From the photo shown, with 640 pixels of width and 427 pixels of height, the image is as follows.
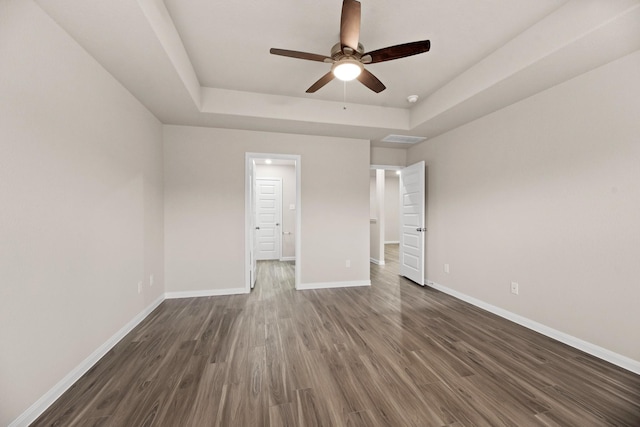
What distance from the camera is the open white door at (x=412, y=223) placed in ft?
13.6

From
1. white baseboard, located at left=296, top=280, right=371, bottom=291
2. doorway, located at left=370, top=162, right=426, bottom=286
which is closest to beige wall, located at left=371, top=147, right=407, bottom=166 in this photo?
doorway, located at left=370, top=162, right=426, bottom=286

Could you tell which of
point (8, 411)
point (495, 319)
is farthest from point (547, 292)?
point (8, 411)

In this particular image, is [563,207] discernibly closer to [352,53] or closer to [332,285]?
[352,53]

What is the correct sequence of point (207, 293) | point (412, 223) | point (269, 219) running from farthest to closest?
point (269, 219)
point (412, 223)
point (207, 293)

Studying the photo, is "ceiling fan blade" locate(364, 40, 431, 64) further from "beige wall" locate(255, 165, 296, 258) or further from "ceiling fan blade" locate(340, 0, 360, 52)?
"beige wall" locate(255, 165, 296, 258)

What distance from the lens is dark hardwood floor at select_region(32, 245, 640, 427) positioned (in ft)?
4.95

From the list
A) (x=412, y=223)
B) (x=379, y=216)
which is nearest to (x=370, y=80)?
(x=412, y=223)

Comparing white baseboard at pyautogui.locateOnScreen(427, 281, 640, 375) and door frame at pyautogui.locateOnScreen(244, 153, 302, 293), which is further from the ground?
door frame at pyautogui.locateOnScreen(244, 153, 302, 293)

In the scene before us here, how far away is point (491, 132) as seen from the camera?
310cm

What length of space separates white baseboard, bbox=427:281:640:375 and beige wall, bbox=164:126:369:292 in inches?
68.9

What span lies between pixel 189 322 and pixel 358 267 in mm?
2613

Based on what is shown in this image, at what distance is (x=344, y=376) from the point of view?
1.88 metres

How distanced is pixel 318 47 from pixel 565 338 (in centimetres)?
364

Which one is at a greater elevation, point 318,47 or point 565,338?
point 318,47
